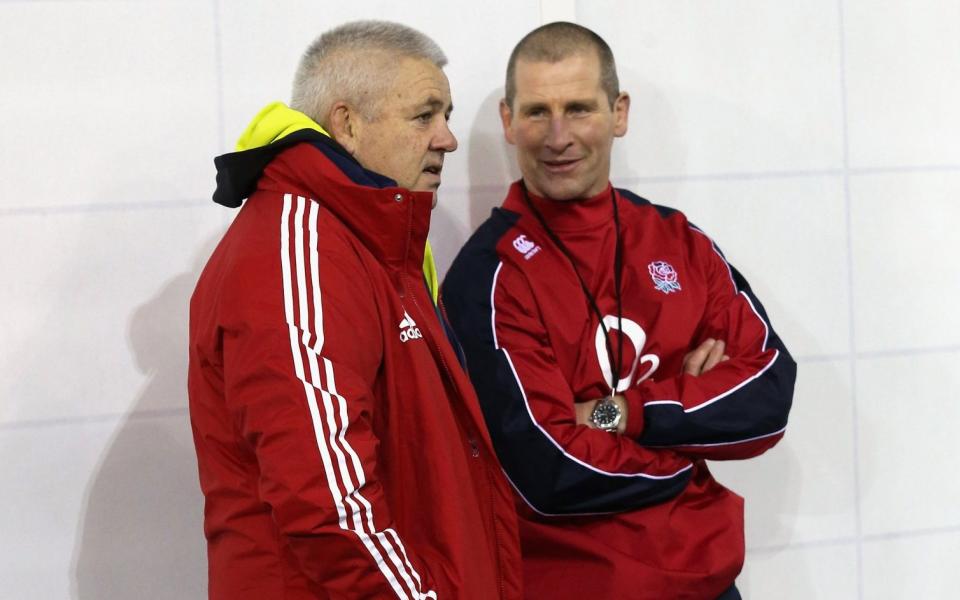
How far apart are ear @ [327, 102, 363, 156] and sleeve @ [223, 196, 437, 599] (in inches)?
11.4

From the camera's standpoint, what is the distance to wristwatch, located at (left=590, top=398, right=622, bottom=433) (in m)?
2.21

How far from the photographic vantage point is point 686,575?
2.20m

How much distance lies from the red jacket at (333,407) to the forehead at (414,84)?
15 centimetres

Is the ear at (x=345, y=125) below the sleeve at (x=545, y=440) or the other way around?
the other way around

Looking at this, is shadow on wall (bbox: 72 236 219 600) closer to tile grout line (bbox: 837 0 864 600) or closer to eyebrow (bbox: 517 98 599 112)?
eyebrow (bbox: 517 98 599 112)

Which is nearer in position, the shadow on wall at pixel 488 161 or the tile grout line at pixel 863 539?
the shadow on wall at pixel 488 161

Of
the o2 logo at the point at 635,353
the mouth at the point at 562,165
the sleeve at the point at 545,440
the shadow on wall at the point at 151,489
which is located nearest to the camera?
the sleeve at the point at 545,440

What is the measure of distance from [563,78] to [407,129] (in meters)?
0.57

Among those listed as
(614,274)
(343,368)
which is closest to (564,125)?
(614,274)

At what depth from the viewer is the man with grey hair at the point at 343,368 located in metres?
1.59

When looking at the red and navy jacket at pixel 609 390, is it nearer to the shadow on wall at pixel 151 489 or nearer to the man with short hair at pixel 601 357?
the man with short hair at pixel 601 357

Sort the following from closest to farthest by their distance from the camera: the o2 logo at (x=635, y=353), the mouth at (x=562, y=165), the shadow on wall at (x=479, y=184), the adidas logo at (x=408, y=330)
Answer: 1. the adidas logo at (x=408, y=330)
2. the o2 logo at (x=635, y=353)
3. the mouth at (x=562, y=165)
4. the shadow on wall at (x=479, y=184)

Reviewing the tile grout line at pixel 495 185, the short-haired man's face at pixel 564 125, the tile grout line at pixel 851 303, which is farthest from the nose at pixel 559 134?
the tile grout line at pixel 851 303

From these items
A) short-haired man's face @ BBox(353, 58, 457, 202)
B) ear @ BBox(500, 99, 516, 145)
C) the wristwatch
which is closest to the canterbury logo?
→ ear @ BBox(500, 99, 516, 145)
